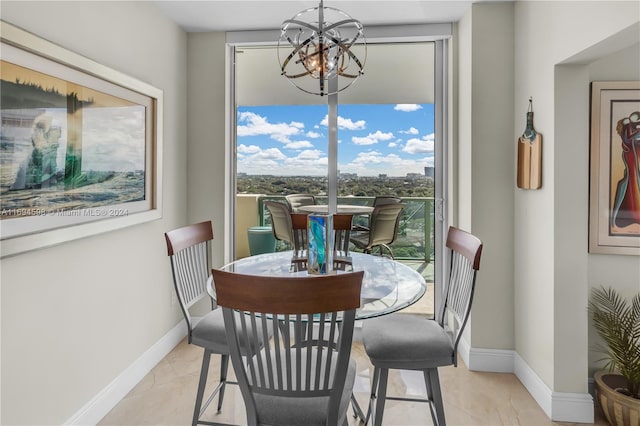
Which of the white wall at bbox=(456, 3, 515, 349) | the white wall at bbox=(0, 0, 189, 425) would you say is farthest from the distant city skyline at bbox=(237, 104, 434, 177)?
the white wall at bbox=(0, 0, 189, 425)

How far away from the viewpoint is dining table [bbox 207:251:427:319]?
1.62 metres

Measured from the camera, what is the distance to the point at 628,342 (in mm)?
2064

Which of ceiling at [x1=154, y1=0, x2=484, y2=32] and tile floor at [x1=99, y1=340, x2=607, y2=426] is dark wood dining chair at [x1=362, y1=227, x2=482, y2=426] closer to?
tile floor at [x1=99, y1=340, x2=607, y2=426]

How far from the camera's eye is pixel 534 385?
244 cm

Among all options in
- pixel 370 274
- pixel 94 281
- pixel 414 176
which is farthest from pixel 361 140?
pixel 94 281

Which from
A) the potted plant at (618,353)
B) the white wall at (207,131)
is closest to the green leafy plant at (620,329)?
the potted plant at (618,353)

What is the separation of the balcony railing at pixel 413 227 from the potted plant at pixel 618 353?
4.17ft

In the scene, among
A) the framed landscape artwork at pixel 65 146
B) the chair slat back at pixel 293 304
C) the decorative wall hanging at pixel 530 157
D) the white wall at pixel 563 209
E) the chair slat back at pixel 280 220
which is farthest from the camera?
the chair slat back at pixel 280 220

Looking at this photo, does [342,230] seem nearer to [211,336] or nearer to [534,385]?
[211,336]

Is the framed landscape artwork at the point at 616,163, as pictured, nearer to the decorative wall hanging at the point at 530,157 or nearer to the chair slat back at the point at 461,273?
the decorative wall hanging at the point at 530,157

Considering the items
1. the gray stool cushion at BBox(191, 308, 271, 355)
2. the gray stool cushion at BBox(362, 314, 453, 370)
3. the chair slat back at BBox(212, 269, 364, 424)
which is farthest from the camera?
the gray stool cushion at BBox(191, 308, 271, 355)

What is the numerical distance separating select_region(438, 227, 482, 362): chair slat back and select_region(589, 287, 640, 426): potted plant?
2.73 feet

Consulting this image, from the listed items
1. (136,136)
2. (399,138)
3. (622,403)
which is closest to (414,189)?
(399,138)

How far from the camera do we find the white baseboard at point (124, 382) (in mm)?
2090
